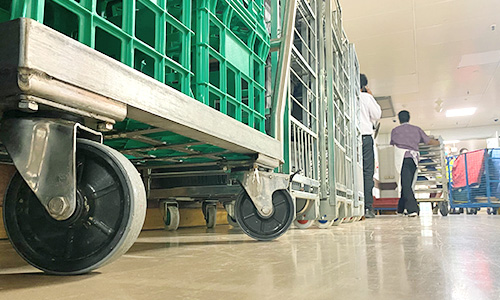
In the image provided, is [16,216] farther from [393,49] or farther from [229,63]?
[393,49]

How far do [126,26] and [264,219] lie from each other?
4.07 ft

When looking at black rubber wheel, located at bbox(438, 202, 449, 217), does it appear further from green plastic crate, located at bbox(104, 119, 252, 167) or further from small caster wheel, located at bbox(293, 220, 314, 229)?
green plastic crate, located at bbox(104, 119, 252, 167)

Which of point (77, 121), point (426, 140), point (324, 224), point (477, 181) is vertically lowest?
point (324, 224)

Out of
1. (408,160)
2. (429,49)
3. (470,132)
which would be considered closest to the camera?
(408,160)

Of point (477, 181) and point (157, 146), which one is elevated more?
point (477, 181)

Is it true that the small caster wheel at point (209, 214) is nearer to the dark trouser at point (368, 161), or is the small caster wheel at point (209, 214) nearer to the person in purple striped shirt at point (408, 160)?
the dark trouser at point (368, 161)

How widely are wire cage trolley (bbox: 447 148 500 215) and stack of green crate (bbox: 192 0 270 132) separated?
8.00m

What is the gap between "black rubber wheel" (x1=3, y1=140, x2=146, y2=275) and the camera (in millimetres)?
931

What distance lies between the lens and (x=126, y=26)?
1.03 metres

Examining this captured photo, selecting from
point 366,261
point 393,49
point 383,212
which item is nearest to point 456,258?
point 366,261

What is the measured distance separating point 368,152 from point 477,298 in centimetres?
563

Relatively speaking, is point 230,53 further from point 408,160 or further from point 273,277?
point 408,160

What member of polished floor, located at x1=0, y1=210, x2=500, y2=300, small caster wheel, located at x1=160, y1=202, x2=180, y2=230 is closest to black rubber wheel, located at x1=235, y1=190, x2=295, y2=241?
polished floor, located at x1=0, y1=210, x2=500, y2=300

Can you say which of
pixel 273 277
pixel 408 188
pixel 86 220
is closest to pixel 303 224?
pixel 273 277
